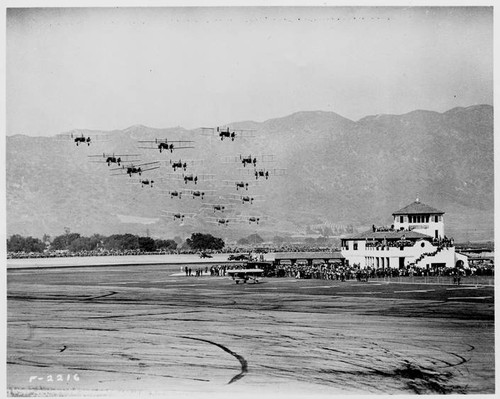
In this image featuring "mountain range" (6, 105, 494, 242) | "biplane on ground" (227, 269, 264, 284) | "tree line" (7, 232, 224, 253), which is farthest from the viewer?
"tree line" (7, 232, 224, 253)

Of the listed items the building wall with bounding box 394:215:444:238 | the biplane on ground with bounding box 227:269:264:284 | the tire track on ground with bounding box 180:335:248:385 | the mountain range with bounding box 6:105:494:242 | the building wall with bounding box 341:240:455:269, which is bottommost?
the tire track on ground with bounding box 180:335:248:385

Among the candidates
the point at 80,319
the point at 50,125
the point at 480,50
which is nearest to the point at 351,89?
the point at 480,50

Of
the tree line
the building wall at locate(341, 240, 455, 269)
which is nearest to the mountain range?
the tree line

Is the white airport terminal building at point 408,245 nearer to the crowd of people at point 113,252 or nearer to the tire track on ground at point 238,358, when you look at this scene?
the tire track on ground at point 238,358

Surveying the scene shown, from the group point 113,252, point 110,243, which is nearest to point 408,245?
point 113,252

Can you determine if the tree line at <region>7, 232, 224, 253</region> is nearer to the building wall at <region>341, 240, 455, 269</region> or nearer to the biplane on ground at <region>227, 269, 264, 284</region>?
the biplane on ground at <region>227, 269, 264, 284</region>

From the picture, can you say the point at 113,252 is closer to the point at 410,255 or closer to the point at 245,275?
the point at 245,275
